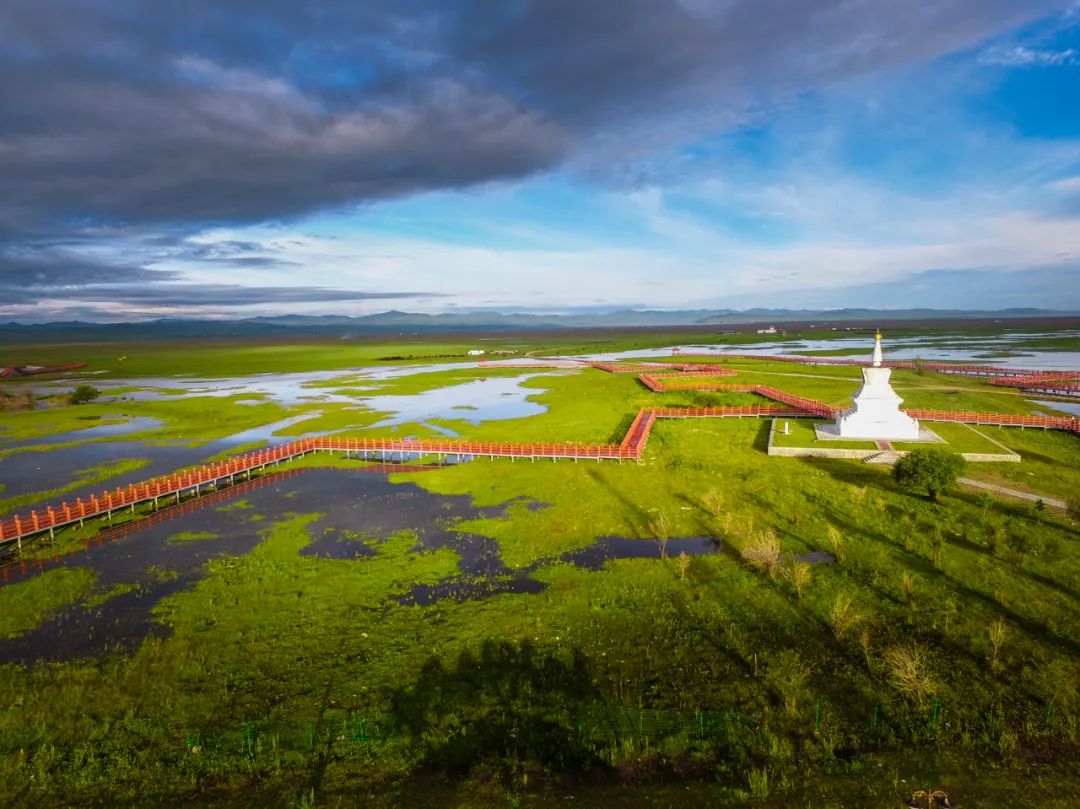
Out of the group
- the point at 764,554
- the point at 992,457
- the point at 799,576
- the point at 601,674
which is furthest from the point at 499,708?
the point at 992,457

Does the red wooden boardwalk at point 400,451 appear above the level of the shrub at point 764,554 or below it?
above

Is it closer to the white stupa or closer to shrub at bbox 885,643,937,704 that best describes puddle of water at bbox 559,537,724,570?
shrub at bbox 885,643,937,704

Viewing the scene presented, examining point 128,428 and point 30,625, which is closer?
point 30,625

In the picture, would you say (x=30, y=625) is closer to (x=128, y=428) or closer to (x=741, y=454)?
(x=741, y=454)

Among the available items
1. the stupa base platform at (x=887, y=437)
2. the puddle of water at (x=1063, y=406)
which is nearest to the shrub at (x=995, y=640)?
the stupa base platform at (x=887, y=437)

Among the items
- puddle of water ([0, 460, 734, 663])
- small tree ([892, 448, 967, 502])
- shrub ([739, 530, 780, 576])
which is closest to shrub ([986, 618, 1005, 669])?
shrub ([739, 530, 780, 576])

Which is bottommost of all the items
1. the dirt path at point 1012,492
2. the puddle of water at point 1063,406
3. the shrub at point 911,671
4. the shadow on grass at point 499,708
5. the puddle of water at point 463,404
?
the shadow on grass at point 499,708

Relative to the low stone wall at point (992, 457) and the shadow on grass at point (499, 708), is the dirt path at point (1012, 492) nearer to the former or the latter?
the low stone wall at point (992, 457)

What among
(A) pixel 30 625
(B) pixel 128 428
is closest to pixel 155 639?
(A) pixel 30 625
